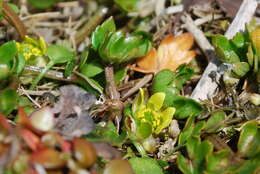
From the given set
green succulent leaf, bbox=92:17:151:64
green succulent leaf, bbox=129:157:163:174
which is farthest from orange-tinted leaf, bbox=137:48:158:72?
green succulent leaf, bbox=129:157:163:174

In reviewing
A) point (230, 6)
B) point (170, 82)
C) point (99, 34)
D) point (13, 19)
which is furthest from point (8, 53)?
point (230, 6)

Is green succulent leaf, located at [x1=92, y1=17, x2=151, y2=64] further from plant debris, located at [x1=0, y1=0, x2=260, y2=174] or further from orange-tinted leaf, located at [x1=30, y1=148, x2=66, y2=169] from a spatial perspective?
orange-tinted leaf, located at [x1=30, y1=148, x2=66, y2=169]

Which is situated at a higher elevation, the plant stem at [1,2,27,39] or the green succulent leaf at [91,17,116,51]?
the plant stem at [1,2,27,39]

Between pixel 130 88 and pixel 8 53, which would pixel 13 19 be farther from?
pixel 130 88

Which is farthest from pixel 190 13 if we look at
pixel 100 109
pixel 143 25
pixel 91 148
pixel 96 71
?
pixel 91 148

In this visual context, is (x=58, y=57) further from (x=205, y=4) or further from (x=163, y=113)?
(x=205, y=4)

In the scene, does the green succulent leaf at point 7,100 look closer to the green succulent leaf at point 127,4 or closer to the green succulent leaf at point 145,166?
the green succulent leaf at point 145,166
